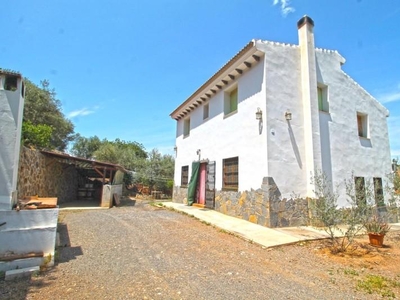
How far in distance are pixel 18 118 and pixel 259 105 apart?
6.54m

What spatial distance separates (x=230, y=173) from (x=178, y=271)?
18.9 ft

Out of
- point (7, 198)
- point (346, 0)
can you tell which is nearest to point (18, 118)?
point (7, 198)

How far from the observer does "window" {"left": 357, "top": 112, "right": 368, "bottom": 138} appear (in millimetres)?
10070

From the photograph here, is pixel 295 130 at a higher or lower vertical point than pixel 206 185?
higher

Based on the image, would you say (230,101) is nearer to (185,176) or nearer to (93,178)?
(185,176)

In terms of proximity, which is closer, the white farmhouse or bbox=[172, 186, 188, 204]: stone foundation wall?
the white farmhouse

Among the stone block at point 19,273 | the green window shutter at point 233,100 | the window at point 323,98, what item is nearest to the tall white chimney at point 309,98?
the window at point 323,98

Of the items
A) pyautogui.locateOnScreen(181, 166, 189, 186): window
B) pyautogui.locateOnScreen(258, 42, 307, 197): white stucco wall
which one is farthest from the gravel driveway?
pyautogui.locateOnScreen(181, 166, 189, 186): window

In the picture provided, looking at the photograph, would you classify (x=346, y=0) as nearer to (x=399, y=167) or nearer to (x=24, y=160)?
(x=399, y=167)

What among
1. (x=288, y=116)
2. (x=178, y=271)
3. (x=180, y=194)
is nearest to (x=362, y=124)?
(x=288, y=116)

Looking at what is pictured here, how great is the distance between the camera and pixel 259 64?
8.02 metres

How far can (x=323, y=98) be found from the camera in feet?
29.1

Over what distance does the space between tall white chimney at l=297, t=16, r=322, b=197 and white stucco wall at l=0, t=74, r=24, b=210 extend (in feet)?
25.6

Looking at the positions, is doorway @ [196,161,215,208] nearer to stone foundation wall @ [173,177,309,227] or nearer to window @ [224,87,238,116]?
stone foundation wall @ [173,177,309,227]
